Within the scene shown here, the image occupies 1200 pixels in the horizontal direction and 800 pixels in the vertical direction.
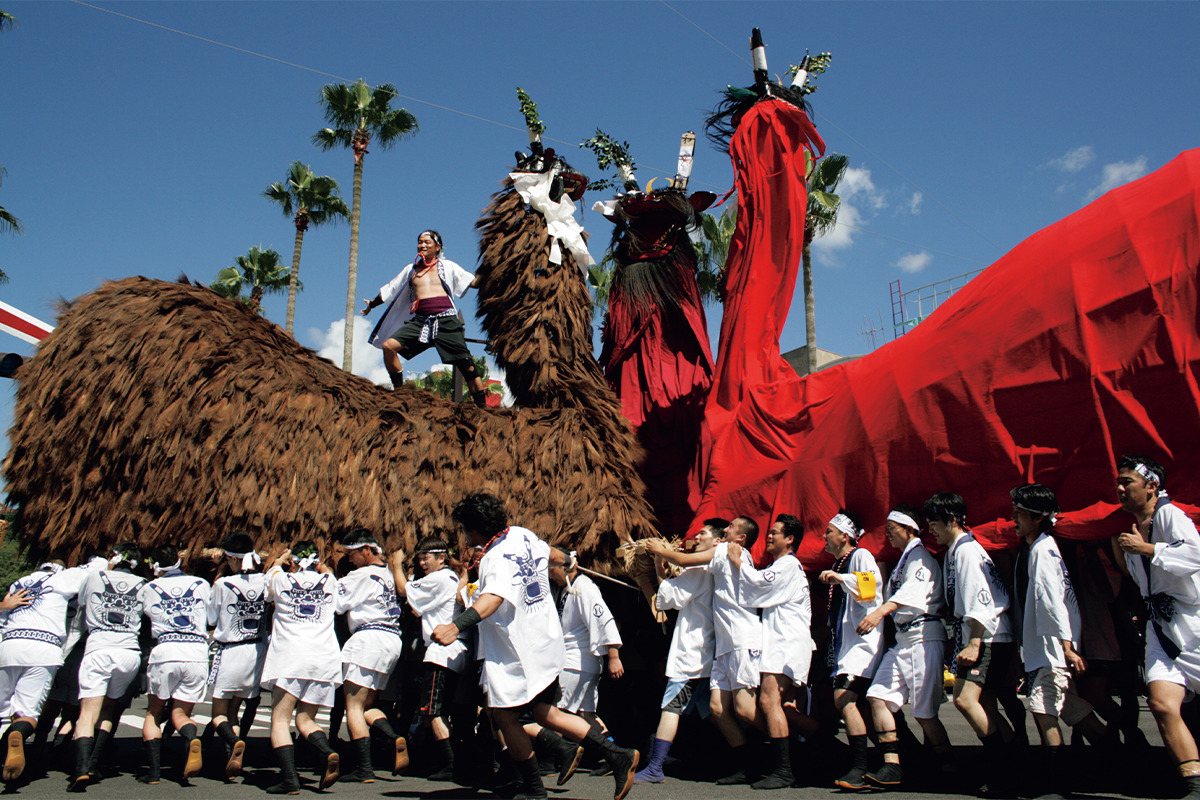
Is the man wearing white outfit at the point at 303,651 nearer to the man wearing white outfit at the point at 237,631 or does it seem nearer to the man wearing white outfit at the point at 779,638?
the man wearing white outfit at the point at 237,631

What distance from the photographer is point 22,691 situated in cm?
525

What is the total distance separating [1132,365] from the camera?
4.39m

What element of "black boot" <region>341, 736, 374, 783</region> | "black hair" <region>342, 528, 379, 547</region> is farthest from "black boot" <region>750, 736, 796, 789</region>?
"black hair" <region>342, 528, 379, 547</region>

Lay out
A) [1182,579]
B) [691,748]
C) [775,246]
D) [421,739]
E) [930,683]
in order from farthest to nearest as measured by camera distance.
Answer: [775,246] → [691,748] → [421,739] → [930,683] → [1182,579]

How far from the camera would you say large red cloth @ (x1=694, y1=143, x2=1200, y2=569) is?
4.32m

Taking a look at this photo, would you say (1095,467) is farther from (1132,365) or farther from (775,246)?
(775,246)

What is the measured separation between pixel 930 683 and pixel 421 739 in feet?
10.5

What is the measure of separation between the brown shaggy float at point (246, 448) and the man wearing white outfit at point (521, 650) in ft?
5.17

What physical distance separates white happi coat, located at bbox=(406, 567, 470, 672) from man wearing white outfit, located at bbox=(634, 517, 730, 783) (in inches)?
51.9

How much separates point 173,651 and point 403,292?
127 inches

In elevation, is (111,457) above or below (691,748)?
above

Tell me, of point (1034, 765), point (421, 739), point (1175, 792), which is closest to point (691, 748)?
point (421, 739)

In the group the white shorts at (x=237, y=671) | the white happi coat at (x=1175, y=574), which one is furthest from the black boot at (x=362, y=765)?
the white happi coat at (x=1175, y=574)

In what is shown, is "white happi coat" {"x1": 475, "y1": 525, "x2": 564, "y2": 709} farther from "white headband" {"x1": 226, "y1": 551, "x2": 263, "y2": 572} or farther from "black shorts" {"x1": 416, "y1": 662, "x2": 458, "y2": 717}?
"white headband" {"x1": 226, "y1": 551, "x2": 263, "y2": 572}
